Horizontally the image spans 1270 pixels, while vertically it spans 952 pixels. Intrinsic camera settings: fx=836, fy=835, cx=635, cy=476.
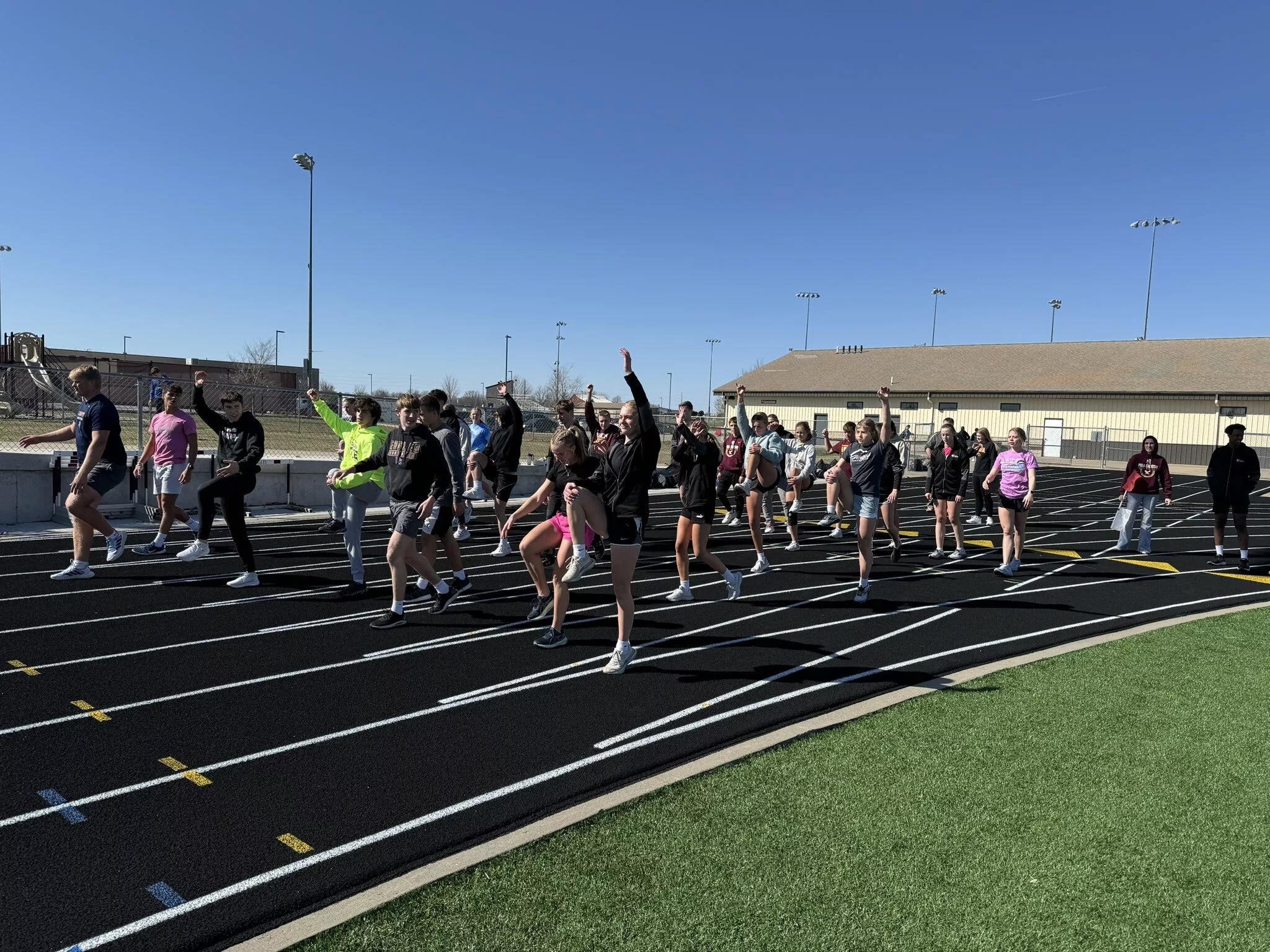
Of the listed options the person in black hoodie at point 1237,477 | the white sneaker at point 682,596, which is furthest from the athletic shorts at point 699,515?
the person in black hoodie at point 1237,477

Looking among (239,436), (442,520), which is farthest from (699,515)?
(239,436)

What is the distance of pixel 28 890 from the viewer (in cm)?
321

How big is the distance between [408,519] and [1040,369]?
47.7 metres

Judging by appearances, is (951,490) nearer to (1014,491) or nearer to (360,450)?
(1014,491)

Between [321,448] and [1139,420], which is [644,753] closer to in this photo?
[321,448]

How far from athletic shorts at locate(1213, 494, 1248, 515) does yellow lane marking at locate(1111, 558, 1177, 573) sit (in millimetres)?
1143

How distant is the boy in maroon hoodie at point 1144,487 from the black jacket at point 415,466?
32.5 ft

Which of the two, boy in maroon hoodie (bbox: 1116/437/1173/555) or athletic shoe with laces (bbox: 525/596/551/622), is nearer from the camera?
athletic shoe with laces (bbox: 525/596/551/622)

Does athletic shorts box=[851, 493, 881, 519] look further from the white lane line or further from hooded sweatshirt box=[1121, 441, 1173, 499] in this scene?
hooded sweatshirt box=[1121, 441, 1173, 499]

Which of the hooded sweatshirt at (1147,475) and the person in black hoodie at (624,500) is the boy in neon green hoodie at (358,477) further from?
the hooded sweatshirt at (1147,475)

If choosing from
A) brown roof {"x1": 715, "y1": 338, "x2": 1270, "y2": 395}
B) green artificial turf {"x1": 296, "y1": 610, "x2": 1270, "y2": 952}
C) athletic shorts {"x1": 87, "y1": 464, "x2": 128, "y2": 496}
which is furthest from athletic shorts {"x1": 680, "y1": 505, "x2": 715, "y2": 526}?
brown roof {"x1": 715, "y1": 338, "x2": 1270, "y2": 395}

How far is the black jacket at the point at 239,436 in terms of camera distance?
27.6ft

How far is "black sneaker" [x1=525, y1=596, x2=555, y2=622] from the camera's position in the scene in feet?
24.3

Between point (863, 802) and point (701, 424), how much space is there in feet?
24.1
